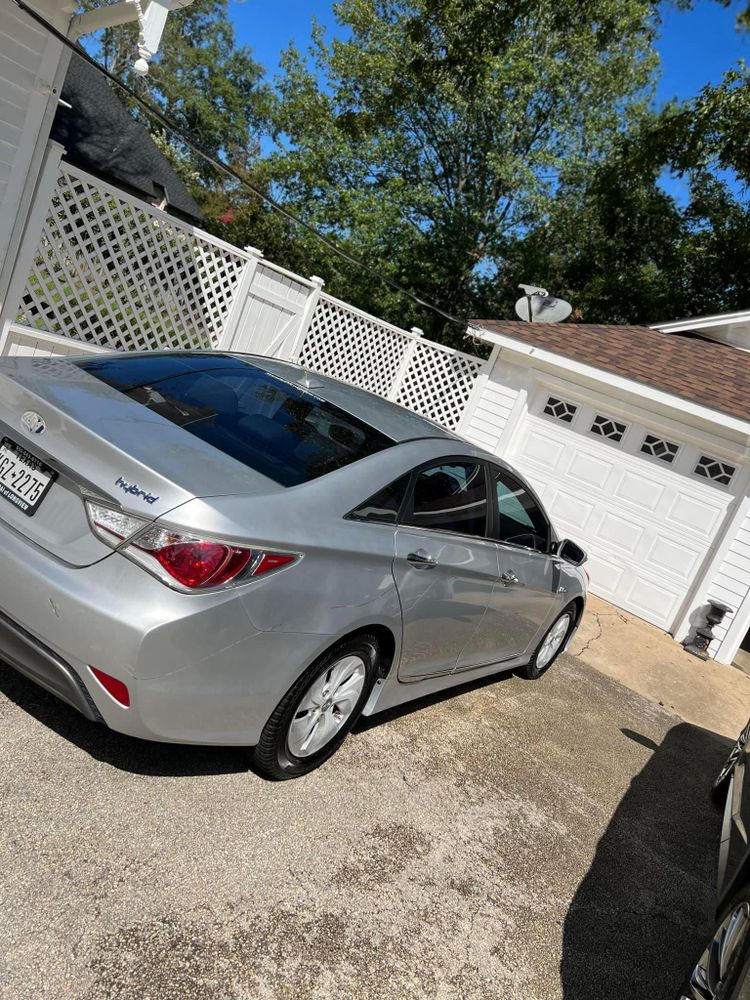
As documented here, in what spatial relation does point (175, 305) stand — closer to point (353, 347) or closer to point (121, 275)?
point (121, 275)

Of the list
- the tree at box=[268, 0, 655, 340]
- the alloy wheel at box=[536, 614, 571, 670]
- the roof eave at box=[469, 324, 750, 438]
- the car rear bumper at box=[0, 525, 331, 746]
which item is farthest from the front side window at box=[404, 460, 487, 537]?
the tree at box=[268, 0, 655, 340]

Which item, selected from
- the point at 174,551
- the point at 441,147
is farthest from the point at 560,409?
the point at 441,147

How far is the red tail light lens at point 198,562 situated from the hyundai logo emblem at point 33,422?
0.73 m

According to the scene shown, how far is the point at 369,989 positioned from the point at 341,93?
25.9 meters

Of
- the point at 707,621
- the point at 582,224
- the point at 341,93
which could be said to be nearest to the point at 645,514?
the point at 707,621

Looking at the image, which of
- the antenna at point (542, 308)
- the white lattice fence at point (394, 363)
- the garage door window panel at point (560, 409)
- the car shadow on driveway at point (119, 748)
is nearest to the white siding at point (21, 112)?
the white lattice fence at point (394, 363)

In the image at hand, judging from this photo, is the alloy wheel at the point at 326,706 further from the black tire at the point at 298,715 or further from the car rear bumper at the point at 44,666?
the car rear bumper at the point at 44,666

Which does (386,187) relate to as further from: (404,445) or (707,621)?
(404,445)

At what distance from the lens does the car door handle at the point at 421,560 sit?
3250mm

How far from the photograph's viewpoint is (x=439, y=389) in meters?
11.1

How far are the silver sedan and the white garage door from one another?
5.80 meters

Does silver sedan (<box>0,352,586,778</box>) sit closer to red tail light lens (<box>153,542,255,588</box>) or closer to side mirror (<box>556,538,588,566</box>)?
red tail light lens (<box>153,542,255,588</box>)

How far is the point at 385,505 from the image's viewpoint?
3172mm

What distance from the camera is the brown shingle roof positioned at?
878 centimetres
